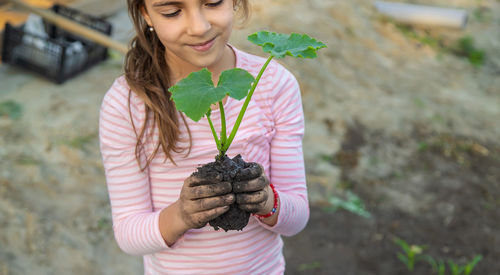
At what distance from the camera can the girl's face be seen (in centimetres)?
119

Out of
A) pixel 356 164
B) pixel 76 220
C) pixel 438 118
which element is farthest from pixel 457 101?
pixel 76 220

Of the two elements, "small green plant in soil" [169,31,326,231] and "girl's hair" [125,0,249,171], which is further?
"girl's hair" [125,0,249,171]

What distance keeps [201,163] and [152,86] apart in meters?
0.25

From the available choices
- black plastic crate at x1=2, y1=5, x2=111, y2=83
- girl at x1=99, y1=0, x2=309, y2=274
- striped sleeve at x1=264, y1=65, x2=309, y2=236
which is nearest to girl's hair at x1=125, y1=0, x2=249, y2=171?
girl at x1=99, y1=0, x2=309, y2=274

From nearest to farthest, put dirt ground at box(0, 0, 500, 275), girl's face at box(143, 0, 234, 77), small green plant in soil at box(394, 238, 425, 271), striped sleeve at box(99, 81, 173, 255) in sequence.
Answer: girl's face at box(143, 0, 234, 77), striped sleeve at box(99, 81, 173, 255), dirt ground at box(0, 0, 500, 275), small green plant in soil at box(394, 238, 425, 271)

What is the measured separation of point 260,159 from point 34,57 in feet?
11.3

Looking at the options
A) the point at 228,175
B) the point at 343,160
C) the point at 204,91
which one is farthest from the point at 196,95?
the point at 343,160

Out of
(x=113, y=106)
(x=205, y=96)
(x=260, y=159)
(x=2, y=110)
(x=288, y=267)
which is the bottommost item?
(x=288, y=267)

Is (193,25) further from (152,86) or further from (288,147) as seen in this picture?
(288,147)

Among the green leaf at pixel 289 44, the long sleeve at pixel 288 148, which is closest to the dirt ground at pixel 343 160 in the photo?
the long sleeve at pixel 288 148

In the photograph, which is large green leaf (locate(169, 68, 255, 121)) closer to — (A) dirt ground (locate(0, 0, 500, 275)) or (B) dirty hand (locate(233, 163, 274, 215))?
(B) dirty hand (locate(233, 163, 274, 215))

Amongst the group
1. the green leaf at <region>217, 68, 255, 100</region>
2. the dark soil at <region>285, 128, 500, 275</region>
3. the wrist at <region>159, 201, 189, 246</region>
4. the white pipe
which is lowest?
the dark soil at <region>285, 128, 500, 275</region>

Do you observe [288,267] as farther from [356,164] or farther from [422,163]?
[422,163]

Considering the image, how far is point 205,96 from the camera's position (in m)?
1.00
